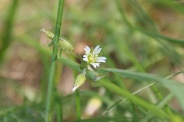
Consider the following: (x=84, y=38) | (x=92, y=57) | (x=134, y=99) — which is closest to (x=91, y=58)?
(x=92, y=57)

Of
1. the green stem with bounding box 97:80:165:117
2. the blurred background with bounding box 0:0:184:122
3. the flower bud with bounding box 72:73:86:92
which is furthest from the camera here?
the blurred background with bounding box 0:0:184:122

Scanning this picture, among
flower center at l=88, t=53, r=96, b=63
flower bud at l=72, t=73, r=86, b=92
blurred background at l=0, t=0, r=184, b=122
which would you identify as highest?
blurred background at l=0, t=0, r=184, b=122

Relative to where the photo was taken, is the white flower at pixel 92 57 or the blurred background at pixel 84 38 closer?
the white flower at pixel 92 57

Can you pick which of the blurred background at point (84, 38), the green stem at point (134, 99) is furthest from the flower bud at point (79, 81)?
the blurred background at point (84, 38)

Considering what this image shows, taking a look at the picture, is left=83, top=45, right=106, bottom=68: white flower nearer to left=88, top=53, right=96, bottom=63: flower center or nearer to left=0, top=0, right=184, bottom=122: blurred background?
left=88, top=53, right=96, bottom=63: flower center

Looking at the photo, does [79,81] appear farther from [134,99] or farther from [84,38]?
[84,38]

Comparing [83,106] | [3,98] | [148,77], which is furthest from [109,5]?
[148,77]

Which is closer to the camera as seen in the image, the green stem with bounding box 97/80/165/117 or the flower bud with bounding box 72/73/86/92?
the green stem with bounding box 97/80/165/117

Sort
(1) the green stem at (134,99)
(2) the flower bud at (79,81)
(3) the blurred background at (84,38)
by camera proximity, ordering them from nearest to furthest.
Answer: (1) the green stem at (134,99) < (2) the flower bud at (79,81) < (3) the blurred background at (84,38)

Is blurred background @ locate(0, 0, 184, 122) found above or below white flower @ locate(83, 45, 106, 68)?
above

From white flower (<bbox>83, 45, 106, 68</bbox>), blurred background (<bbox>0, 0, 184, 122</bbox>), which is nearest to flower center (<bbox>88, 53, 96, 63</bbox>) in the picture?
white flower (<bbox>83, 45, 106, 68</bbox>)

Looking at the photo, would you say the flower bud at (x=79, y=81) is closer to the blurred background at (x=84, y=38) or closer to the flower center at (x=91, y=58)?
the flower center at (x=91, y=58)
